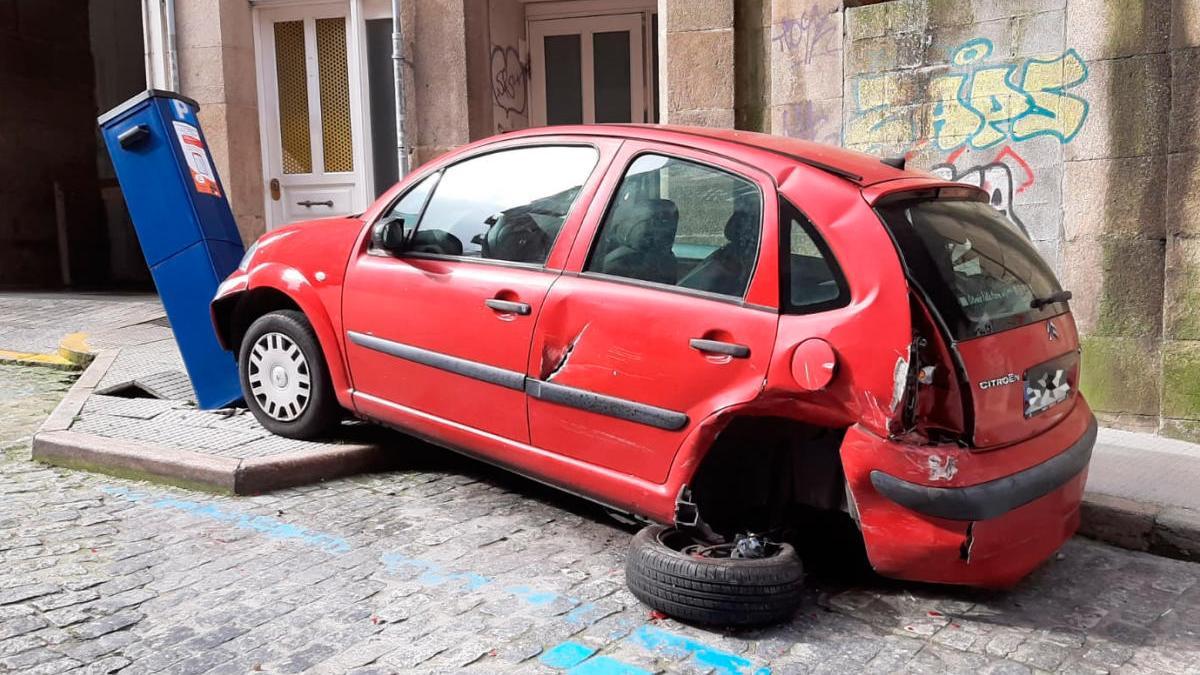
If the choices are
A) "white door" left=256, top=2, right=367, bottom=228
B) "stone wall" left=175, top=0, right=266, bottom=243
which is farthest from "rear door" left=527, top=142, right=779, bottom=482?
"stone wall" left=175, top=0, right=266, bottom=243

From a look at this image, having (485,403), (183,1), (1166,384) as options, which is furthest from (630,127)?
(183,1)

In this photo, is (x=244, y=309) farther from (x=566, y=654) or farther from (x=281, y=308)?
(x=566, y=654)

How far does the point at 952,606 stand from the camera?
3.48 metres

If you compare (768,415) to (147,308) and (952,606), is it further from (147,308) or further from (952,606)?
(147,308)

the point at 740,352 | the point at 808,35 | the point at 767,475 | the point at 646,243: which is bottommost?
the point at 767,475

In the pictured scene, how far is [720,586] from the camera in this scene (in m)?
3.16

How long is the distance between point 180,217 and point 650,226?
312 centimetres

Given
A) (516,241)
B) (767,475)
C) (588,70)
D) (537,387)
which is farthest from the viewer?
(588,70)

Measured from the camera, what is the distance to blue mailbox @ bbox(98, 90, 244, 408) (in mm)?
5453

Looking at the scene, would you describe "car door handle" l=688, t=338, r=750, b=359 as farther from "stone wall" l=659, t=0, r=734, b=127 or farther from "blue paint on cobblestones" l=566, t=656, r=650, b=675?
"stone wall" l=659, t=0, r=734, b=127

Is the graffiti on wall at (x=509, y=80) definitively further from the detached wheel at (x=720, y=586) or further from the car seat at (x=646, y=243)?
the detached wheel at (x=720, y=586)

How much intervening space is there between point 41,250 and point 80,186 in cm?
123

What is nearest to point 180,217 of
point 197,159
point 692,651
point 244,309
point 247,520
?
point 197,159

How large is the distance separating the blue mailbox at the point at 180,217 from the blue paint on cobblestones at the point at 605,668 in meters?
3.38
